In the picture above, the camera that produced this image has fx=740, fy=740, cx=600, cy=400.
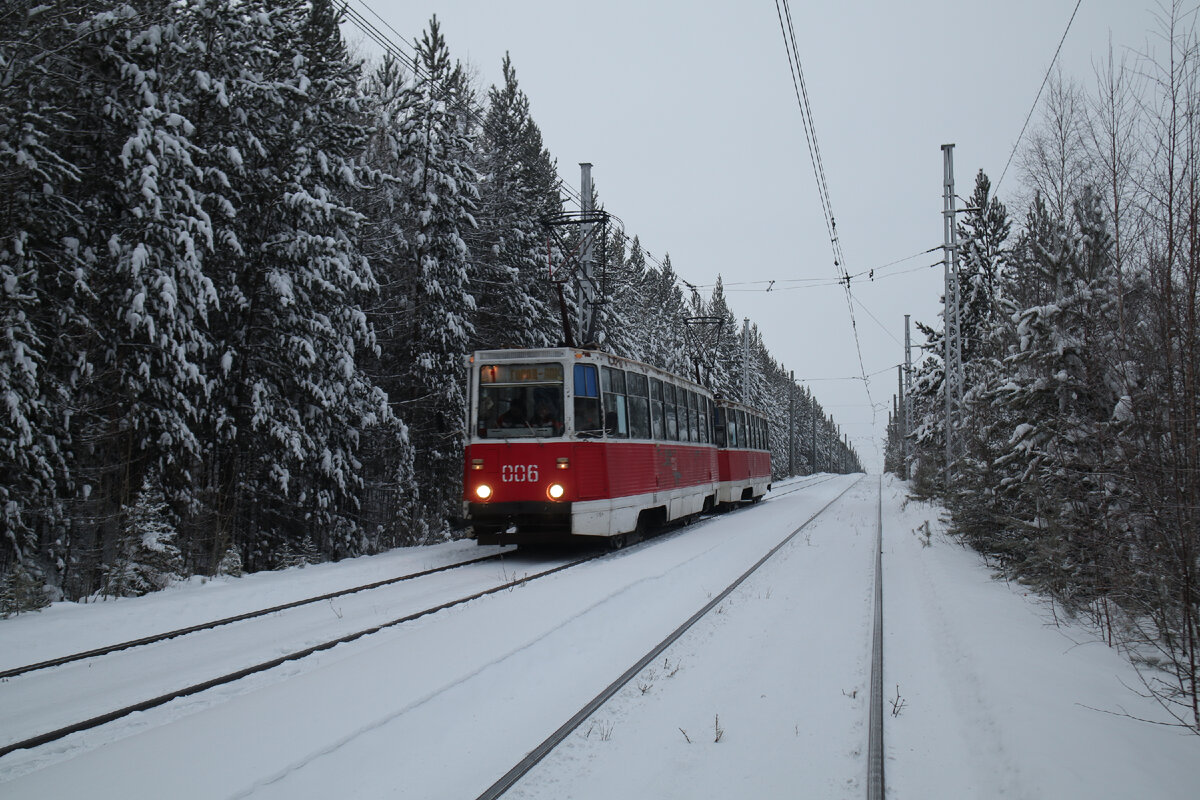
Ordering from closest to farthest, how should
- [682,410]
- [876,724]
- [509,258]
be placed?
[876,724] < [682,410] < [509,258]

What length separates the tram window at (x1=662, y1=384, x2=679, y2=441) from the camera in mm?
15836

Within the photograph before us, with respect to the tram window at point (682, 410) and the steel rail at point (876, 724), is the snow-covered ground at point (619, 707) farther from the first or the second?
the tram window at point (682, 410)

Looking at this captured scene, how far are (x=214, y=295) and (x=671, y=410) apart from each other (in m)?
9.12

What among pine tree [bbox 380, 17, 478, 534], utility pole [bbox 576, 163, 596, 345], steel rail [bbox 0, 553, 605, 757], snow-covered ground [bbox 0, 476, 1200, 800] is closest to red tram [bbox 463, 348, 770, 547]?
snow-covered ground [bbox 0, 476, 1200, 800]

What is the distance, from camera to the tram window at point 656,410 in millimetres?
14775

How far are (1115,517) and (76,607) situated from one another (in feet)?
31.5

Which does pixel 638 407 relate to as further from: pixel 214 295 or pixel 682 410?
pixel 214 295

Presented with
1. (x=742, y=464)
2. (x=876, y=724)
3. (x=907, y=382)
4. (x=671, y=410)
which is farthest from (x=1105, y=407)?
(x=907, y=382)

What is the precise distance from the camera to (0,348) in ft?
31.2

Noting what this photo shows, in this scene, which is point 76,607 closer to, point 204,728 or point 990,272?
point 204,728

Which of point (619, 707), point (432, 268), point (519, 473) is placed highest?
point (432, 268)

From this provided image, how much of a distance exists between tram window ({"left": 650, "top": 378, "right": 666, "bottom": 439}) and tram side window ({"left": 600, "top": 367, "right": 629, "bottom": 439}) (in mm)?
1584

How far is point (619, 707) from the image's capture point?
4.87 m

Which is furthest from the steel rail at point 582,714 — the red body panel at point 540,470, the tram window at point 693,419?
the tram window at point 693,419
